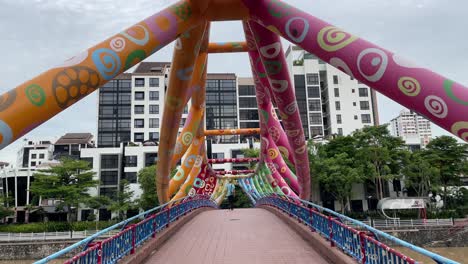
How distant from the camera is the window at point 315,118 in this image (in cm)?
5866

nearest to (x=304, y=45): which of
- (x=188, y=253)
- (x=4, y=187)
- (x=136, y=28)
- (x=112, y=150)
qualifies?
(x=136, y=28)

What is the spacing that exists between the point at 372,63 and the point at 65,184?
3955 cm

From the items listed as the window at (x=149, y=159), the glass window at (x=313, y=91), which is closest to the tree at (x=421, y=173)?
the glass window at (x=313, y=91)

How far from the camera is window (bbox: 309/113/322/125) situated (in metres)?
58.7

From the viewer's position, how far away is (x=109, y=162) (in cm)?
4978

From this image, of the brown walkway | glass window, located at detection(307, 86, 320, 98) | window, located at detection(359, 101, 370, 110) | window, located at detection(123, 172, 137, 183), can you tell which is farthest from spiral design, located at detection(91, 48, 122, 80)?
window, located at detection(359, 101, 370, 110)

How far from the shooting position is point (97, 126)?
2281 inches

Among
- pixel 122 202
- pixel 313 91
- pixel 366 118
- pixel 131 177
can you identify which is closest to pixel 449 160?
pixel 366 118

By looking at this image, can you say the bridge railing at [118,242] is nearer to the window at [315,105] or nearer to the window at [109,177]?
the window at [109,177]

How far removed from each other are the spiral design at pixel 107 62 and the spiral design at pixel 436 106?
17.3 ft

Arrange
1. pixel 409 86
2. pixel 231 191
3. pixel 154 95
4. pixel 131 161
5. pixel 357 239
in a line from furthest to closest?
pixel 154 95, pixel 131 161, pixel 231 191, pixel 357 239, pixel 409 86

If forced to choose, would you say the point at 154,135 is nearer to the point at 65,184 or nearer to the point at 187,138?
the point at 65,184

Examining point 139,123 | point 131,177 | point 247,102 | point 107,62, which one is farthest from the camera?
point 247,102

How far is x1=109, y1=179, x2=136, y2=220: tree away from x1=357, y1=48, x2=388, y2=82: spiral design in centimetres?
3795
